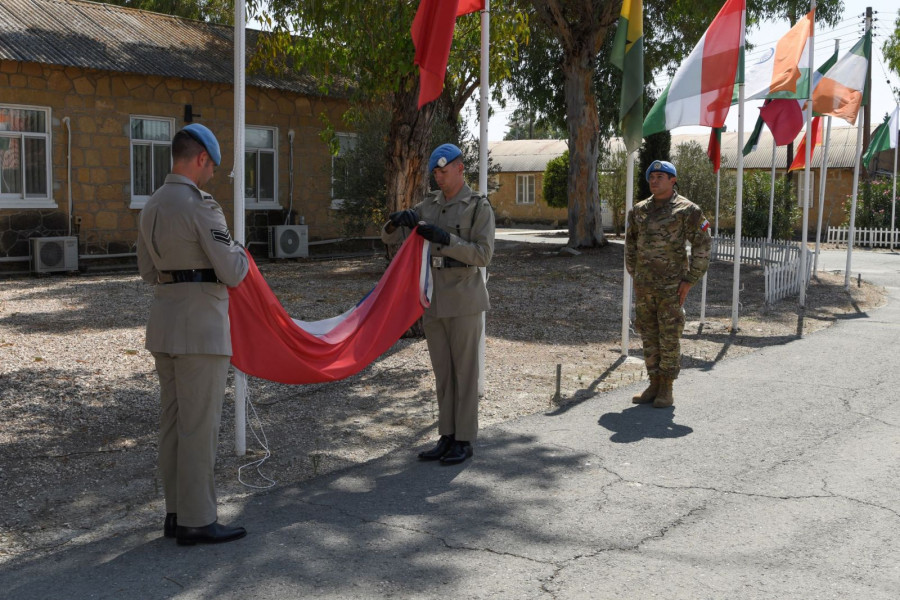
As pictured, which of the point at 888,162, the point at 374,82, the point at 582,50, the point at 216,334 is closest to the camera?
the point at 216,334

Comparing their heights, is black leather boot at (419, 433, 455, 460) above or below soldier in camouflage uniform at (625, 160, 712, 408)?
below

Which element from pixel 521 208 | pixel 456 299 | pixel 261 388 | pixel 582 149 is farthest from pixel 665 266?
pixel 521 208

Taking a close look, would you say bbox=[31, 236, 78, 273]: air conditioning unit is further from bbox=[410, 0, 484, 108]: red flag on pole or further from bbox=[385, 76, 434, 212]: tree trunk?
bbox=[410, 0, 484, 108]: red flag on pole

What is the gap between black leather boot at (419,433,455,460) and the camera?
6.47 m

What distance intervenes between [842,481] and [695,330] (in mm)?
6821

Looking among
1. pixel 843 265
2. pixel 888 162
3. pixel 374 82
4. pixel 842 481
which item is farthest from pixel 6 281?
pixel 888 162

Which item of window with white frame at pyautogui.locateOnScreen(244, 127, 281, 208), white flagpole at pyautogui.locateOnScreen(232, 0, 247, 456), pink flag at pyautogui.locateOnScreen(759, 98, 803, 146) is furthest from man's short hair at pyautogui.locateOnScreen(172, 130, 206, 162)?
window with white frame at pyautogui.locateOnScreen(244, 127, 281, 208)

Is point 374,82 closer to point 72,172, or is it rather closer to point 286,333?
point 286,333

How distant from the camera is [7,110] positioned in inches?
736

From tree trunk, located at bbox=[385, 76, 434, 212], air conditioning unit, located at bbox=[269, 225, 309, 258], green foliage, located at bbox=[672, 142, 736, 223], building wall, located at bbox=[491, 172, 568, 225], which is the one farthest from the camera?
building wall, located at bbox=[491, 172, 568, 225]

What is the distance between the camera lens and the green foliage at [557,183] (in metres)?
44.0

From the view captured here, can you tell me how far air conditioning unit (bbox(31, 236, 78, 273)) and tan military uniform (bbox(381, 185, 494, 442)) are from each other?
14422 mm

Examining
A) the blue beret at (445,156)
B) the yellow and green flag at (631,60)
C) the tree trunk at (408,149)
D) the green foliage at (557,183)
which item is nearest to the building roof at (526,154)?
the green foliage at (557,183)

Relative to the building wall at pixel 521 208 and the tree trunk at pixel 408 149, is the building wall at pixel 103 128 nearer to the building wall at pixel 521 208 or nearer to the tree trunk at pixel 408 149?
the tree trunk at pixel 408 149
